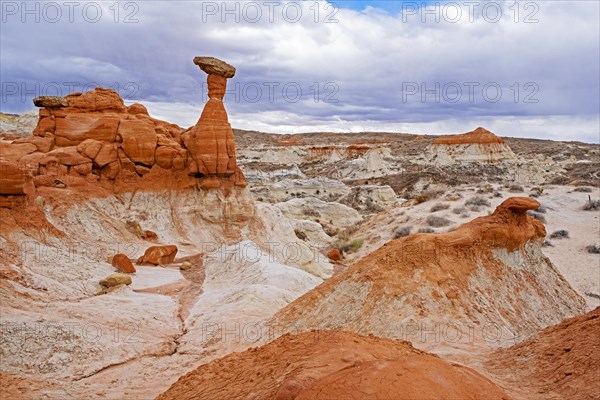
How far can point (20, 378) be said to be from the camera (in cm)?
882

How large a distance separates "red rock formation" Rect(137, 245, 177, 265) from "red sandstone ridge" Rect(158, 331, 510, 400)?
12.2m

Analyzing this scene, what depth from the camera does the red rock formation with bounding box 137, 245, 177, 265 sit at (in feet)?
63.2

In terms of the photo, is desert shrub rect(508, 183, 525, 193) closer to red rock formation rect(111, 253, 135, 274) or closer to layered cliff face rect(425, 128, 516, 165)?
red rock formation rect(111, 253, 135, 274)

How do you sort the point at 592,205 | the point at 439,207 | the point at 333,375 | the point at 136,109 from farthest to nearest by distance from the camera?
the point at 439,207 < the point at 592,205 < the point at 136,109 < the point at 333,375

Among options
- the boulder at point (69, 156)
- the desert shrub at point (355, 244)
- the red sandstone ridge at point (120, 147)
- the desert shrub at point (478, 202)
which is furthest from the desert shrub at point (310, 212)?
the boulder at point (69, 156)

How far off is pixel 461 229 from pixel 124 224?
16901 mm

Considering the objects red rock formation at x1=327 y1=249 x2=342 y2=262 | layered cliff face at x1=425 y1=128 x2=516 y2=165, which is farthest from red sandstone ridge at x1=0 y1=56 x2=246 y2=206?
layered cliff face at x1=425 y1=128 x2=516 y2=165

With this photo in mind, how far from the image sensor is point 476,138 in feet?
226

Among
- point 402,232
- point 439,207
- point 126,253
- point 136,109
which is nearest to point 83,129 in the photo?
point 136,109

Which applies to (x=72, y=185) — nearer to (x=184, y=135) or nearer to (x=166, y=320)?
(x=184, y=135)

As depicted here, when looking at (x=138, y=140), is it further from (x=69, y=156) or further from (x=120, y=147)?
(x=69, y=156)

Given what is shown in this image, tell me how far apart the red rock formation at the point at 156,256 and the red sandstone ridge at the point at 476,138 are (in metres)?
58.6

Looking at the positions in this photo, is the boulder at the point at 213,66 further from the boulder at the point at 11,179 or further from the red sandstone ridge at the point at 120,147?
the boulder at the point at 11,179

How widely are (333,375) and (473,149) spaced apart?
68.4 metres
